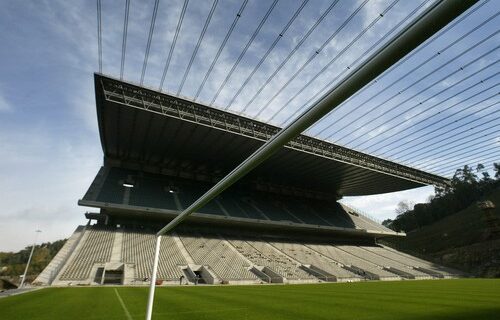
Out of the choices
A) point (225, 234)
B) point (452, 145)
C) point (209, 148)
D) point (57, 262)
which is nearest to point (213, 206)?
point (225, 234)

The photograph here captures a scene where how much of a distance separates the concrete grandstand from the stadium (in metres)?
0.17

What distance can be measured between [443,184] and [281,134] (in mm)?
46640

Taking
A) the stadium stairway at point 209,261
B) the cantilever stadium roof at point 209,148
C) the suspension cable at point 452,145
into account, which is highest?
the cantilever stadium roof at point 209,148

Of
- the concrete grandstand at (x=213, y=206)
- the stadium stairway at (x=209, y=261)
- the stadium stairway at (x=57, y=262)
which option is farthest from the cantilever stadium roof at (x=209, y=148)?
the stadium stairway at (x=57, y=262)

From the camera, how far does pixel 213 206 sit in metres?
36.1

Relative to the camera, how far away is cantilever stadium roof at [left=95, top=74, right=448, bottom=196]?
24062 mm

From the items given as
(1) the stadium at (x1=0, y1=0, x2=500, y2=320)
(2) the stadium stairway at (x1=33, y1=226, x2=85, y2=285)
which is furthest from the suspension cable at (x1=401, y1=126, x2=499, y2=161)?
(2) the stadium stairway at (x1=33, y1=226, x2=85, y2=285)

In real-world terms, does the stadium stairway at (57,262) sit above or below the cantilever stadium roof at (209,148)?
below

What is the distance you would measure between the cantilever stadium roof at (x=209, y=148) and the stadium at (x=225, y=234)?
146mm

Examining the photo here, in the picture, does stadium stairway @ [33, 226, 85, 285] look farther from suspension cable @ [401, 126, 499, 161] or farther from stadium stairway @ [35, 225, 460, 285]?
suspension cable @ [401, 126, 499, 161]

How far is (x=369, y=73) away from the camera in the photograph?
6.04 ft

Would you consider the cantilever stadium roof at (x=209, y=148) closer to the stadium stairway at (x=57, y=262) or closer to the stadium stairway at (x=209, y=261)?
the stadium stairway at (x=209, y=261)

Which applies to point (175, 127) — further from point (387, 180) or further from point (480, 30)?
point (387, 180)

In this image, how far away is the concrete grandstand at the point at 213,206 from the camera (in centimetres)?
2495
